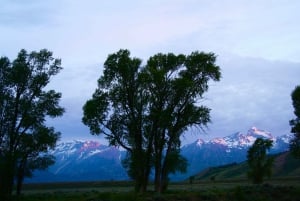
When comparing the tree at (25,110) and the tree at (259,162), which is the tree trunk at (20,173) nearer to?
the tree at (25,110)

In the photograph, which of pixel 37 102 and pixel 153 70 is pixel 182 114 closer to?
pixel 153 70

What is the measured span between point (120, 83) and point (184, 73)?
7.57 m

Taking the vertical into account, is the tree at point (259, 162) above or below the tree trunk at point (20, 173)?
above

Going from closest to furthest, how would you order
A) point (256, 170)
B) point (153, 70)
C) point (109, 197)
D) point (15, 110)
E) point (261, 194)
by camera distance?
point (109, 197)
point (261, 194)
point (153, 70)
point (15, 110)
point (256, 170)

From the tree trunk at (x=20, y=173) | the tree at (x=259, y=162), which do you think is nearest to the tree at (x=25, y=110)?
the tree trunk at (x=20, y=173)

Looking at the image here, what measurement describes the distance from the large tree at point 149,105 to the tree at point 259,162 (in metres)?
31.4

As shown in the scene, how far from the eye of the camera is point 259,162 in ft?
269

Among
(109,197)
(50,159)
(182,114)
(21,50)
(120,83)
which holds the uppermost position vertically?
(21,50)

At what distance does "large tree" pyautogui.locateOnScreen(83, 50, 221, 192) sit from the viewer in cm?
5247

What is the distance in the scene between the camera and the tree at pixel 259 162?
81.3 metres

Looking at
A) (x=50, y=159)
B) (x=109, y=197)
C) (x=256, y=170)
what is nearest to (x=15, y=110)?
(x=50, y=159)

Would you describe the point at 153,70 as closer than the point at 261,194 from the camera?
No

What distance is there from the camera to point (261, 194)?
4719 cm

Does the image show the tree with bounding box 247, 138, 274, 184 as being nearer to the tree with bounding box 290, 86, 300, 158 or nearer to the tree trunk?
the tree with bounding box 290, 86, 300, 158
